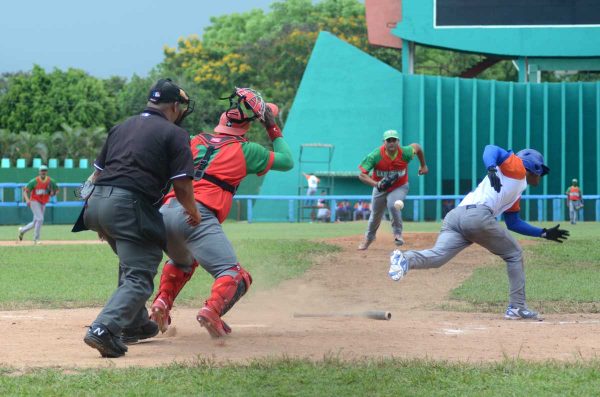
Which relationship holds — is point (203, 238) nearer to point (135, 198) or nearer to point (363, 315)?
point (135, 198)

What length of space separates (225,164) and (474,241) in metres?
3.07

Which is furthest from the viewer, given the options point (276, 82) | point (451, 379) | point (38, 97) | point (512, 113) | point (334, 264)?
point (38, 97)

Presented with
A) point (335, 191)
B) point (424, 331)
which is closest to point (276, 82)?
point (335, 191)

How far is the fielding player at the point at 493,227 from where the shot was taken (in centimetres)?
993

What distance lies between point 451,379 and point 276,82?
61.9 m

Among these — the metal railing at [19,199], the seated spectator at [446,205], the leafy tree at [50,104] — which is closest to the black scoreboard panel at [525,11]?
the seated spectator at [446,205]

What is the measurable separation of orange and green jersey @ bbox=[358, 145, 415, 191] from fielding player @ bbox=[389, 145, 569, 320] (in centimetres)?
693

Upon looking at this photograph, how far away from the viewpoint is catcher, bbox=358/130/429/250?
17359 mm

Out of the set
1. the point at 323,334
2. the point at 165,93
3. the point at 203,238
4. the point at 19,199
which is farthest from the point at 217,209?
the point at 19,199

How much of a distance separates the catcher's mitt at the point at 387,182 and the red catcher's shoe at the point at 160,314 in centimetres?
923

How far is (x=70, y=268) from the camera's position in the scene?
16609 millimetres

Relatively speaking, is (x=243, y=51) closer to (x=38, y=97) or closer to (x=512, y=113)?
(x=38, y=97)

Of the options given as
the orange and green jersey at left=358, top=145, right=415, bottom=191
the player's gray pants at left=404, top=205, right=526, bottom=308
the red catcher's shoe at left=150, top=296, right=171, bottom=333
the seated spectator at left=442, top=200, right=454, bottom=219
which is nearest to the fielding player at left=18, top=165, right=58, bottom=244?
the orange and green jersey at left=358, top=145, right=415, bottom=191

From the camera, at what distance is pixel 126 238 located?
299 inches
